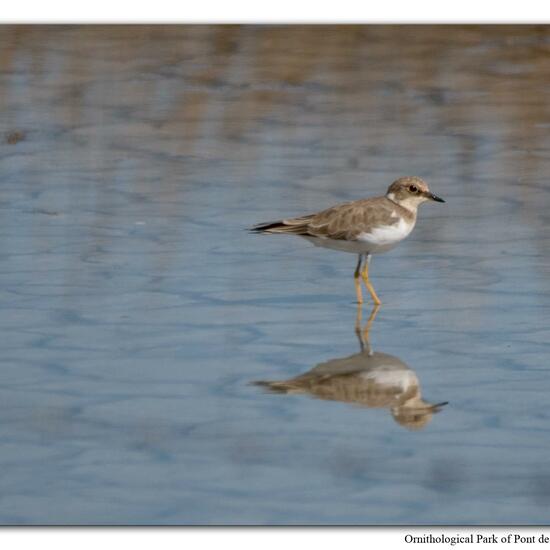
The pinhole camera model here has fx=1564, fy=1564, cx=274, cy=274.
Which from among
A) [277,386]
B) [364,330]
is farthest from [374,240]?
[277,386]

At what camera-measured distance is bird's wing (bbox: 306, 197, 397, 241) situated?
39.3ft

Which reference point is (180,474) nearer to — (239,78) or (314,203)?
(314,203)

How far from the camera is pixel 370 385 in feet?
31.2

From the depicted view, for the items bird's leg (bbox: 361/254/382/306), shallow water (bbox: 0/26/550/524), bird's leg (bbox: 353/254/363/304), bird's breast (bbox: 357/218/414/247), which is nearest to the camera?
shallow water (bbox: 0/26/550/524)

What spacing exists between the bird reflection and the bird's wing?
189 cm

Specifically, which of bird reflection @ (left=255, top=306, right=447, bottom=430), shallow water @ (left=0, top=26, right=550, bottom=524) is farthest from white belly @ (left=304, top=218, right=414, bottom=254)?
bird reflection @ (left=255, top=306, right=447, bottom=430)

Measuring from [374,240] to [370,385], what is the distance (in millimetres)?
2625

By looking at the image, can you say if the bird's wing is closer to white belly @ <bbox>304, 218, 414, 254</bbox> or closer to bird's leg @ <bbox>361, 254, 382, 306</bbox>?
white belly @ <bbox>304, 218, 414, 254</bbox>

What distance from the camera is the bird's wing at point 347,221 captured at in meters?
12.0

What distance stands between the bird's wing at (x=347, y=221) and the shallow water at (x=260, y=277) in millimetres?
456

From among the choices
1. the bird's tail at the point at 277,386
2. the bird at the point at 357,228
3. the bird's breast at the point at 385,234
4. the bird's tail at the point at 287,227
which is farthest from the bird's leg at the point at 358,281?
the bird's tail at the point at 277,386

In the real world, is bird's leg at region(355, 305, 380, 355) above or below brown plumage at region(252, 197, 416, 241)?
below

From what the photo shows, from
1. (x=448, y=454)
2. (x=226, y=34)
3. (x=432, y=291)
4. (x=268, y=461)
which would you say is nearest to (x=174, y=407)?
(x=268, y=461)

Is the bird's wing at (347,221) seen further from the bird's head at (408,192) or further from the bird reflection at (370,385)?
the bird reflection at (370,385)
